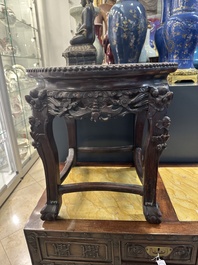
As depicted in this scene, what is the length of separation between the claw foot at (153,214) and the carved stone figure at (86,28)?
558 mm

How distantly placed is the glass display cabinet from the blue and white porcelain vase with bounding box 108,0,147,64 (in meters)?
1.05

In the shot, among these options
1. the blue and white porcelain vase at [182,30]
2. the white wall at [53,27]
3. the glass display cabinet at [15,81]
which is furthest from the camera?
the white wall at [53,27]

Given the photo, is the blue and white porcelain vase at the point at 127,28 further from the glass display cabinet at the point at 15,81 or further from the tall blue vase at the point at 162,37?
the glass display cabinet at the point at 15,81

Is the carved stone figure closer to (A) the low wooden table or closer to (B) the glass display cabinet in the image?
(A) the low wooden table

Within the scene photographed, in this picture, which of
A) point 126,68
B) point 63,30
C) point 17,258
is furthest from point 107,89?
point 63,30

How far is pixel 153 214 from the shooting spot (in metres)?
0.58

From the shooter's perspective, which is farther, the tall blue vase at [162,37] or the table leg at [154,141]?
the tall blue vase at [162,37]

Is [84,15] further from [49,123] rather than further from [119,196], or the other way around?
[119,196]

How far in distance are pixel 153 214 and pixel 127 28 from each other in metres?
0.59

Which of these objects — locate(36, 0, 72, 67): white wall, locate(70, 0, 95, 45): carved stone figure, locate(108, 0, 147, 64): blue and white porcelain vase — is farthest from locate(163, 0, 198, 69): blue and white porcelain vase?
locate(36, 0, 72, 67): white wall

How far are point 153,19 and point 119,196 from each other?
3.52 feet

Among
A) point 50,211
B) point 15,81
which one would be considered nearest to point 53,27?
point 15,81

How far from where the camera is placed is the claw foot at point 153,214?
0.58 metres

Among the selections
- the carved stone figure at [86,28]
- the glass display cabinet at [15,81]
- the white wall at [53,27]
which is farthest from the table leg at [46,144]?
the white wall at [53,27]
